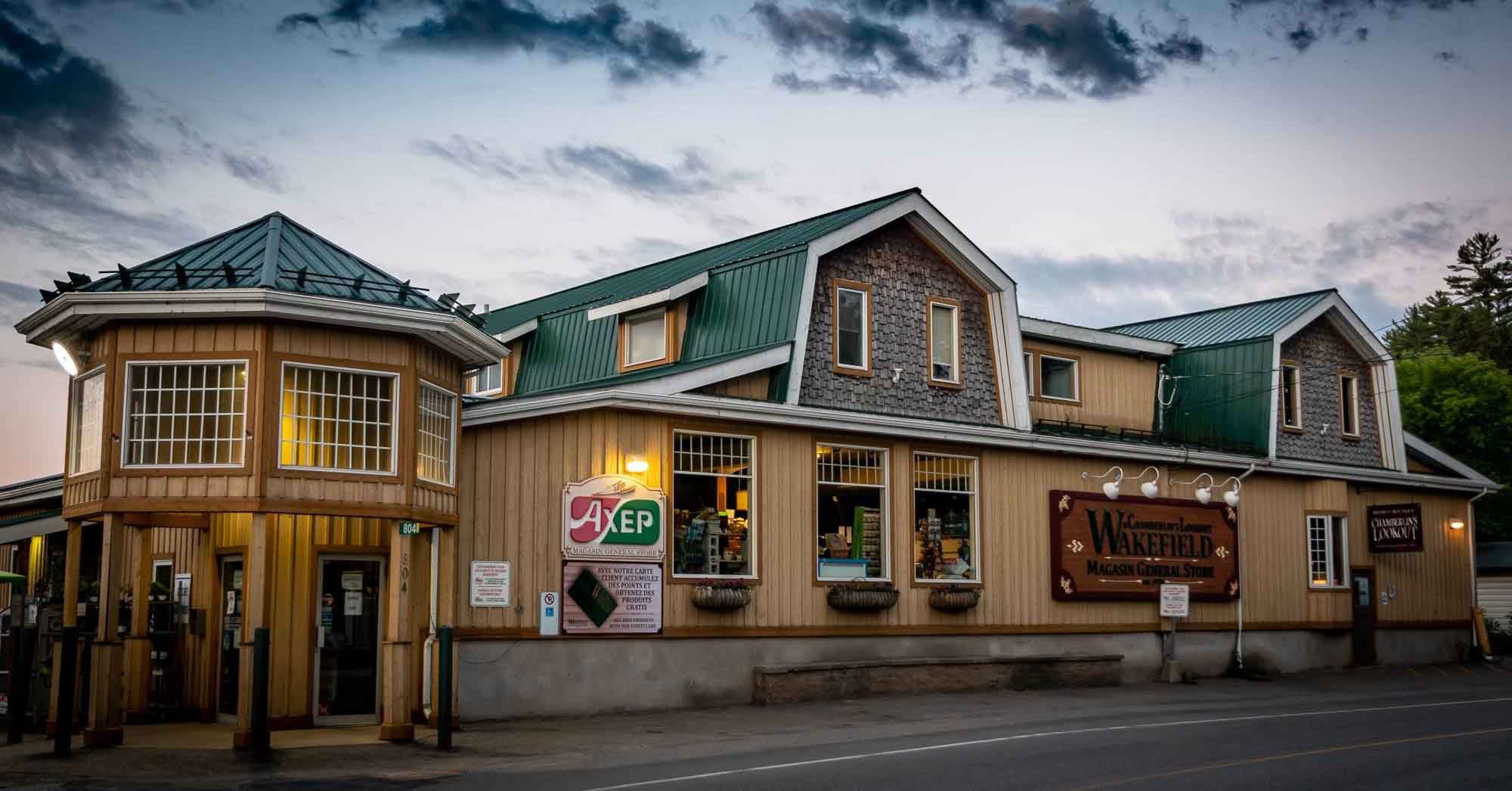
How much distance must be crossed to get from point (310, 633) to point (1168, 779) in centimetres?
1044

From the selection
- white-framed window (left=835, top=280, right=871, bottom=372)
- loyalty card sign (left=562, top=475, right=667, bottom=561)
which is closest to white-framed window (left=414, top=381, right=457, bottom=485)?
loyalty card sign (left=562, top=475, right=667, bottom=561)

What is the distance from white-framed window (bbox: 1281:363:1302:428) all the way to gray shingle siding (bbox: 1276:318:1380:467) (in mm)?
154

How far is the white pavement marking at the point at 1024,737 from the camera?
1319 centimetres

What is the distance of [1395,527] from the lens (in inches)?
1240

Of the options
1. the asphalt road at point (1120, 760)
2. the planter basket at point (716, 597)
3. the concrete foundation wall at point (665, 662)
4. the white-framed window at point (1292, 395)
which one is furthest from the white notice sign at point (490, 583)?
the white-framed window at point (1292, 395)

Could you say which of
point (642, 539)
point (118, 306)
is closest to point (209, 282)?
point (118, 306)

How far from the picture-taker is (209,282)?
16281mm

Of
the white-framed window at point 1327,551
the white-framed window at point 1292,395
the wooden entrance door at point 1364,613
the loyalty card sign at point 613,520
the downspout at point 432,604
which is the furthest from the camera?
the wooden entrance door at point 1364,613

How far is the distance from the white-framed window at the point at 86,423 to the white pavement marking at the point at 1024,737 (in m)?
7.82

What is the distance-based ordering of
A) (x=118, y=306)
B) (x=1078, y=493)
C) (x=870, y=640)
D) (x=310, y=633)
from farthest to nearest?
(x=1078, y=493)
(x=870, y=640)
(x=310, y=633)
(x=118, y=306)

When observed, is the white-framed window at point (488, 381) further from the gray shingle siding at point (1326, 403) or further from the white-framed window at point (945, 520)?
the gray shingle siding at point (1326, 403)

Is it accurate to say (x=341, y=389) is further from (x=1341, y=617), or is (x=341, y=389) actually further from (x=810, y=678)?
(x=1341, y=617)

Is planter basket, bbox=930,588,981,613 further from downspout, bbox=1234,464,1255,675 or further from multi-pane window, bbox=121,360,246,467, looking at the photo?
multi-pane window, bbox=121,360,246,467

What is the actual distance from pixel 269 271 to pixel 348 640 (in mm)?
4911
